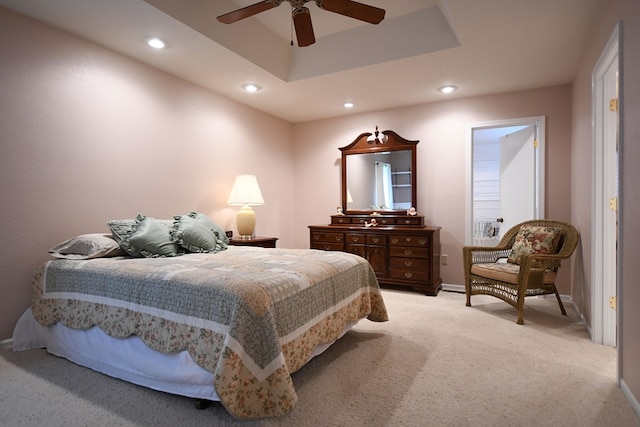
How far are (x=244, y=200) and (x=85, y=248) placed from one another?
1.74 m

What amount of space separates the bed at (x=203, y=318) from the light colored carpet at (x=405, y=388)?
13cm

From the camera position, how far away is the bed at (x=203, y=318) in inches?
61.0

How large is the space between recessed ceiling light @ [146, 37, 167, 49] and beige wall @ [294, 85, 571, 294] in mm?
2681

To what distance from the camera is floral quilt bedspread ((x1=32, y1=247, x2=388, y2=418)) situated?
1.54 metres

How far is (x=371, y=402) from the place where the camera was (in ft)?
5.82

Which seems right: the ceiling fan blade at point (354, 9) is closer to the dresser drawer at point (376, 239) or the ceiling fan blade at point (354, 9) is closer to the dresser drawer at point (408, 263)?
the dresser drawer at point (376, 239)

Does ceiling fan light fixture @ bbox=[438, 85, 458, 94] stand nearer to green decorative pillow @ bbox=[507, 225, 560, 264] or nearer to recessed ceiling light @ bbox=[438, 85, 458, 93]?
recessed ceiling light @ bbox=[438, 85, 458, 93]

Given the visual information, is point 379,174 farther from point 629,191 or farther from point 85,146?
point 85,146

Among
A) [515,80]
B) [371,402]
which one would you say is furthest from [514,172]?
[371,402]

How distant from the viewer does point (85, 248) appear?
243cm

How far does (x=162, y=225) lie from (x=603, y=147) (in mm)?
3362

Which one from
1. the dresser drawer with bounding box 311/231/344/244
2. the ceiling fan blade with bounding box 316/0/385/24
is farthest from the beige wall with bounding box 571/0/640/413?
the dresser drawer with bounding box 311/231/344/244

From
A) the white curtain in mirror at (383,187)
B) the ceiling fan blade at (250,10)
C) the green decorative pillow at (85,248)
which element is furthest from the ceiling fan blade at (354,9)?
the white curtain in mirror at (383,187)

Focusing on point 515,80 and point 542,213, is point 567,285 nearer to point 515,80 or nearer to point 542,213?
point 542,213
